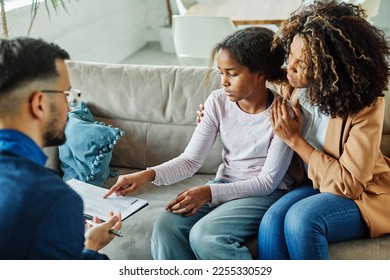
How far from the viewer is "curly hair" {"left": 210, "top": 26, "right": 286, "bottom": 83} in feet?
5.30

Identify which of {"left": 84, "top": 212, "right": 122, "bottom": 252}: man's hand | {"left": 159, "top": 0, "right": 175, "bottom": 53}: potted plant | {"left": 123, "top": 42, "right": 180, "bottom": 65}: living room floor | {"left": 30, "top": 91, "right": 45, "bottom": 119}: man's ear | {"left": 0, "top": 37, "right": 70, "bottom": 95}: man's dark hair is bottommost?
{"left": 123, "top": 42, "right": 180, "bottom": 65}: living room floor

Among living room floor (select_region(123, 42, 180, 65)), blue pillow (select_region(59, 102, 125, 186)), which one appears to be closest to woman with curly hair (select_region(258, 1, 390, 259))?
blue pillow (select_region(59, 102, 125, 186))

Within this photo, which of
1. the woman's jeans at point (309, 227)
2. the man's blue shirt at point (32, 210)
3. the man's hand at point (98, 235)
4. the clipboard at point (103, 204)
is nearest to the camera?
the man's blue shirt at point (32, 210)

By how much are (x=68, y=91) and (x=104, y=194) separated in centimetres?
59

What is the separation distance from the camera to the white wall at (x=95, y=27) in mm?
3273

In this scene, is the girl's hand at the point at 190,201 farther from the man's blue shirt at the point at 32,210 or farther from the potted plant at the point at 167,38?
the potted plant at the point at 167,38

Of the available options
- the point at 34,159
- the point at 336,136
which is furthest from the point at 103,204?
the point at 336,136

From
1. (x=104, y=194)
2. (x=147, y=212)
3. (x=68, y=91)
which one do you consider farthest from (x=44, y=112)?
(x=147, y=212)

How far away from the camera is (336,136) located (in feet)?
5.12

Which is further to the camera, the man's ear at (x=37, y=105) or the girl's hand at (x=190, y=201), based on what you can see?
the girl's hand at (x=190, y=201)

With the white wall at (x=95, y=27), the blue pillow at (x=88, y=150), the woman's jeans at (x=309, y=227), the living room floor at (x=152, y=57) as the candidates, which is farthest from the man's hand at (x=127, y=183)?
the living room floor at (x=152, y=57)

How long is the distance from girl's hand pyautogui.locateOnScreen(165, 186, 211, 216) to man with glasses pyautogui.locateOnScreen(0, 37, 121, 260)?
457mm

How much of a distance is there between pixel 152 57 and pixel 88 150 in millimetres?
2945

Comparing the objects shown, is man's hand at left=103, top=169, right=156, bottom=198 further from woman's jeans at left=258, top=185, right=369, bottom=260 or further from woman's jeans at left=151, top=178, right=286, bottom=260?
woman's jeans at left=258, top=185, right=369, bottom=260
